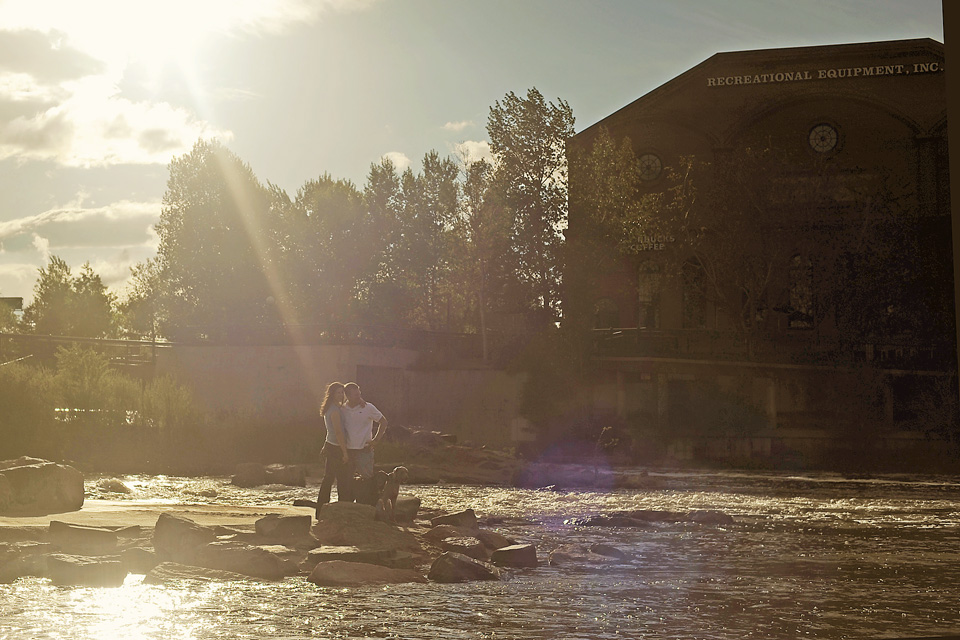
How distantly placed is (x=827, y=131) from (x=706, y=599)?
36260 millimetres

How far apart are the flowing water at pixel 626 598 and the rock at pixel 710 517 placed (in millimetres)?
518

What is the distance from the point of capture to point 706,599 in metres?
11.5

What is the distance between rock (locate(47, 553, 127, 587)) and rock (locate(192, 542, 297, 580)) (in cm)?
107

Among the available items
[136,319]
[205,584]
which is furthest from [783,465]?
[136,319]

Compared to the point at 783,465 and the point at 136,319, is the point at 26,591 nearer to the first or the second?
the point at 783,465

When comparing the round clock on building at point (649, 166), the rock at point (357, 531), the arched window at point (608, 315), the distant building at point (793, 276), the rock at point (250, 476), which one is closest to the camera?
the rock at point (357, 531)

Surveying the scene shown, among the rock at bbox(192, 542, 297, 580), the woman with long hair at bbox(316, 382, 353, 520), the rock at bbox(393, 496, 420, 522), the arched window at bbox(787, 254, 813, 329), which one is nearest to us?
the rock at bbox(192, 542, 297, 580)

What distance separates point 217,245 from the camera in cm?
5272

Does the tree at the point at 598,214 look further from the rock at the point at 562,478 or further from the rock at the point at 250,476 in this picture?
the rock at the point at 250,476

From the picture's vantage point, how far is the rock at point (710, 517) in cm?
1988

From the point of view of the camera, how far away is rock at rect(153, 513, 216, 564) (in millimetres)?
12492

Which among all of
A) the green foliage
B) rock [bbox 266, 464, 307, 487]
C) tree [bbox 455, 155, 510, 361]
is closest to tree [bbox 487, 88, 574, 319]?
tree [bbox 455, 155, 510, 361]

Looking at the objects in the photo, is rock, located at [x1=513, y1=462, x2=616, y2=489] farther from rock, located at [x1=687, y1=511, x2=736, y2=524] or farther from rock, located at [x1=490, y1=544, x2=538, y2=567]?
rock, located at [x1=490, y1=544, x2=538, y2=567]

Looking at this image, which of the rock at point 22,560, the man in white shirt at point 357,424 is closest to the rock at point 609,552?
the man in white shirt at point 357,424
